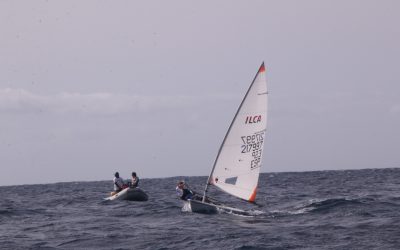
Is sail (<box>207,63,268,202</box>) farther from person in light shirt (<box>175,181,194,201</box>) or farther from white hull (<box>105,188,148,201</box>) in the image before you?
white hull (<box>105,188,148,201</box>)

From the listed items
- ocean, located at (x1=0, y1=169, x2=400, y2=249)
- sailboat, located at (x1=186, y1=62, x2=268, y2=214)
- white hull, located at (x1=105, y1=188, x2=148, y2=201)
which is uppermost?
sailboat, located at (x1=186, y1=62, x2=268, y2=214)

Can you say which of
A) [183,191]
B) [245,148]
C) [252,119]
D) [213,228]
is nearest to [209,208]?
[183,191]

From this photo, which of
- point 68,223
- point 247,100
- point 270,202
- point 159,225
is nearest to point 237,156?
point 247,100

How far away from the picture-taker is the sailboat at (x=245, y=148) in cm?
2197

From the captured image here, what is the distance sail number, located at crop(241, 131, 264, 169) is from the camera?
22.6 metres

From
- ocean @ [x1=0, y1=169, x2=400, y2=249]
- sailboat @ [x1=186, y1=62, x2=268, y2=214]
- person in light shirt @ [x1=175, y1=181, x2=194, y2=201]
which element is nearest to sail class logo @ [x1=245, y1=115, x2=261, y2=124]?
sailboat @ [x1=186, y1=62, x2=268, y2=214]

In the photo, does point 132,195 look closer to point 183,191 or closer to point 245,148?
point 183,191

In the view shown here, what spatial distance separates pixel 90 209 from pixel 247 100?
468 inches

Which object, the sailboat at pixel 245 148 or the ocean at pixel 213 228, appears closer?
the ocean at pixel 213 228

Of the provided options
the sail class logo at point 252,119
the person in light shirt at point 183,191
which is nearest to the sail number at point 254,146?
the sail class logo at point 252,119

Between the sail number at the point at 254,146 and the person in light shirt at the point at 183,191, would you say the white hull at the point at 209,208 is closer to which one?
the person in light shirt at the point at 183,191

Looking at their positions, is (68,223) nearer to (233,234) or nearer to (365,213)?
(233,234)

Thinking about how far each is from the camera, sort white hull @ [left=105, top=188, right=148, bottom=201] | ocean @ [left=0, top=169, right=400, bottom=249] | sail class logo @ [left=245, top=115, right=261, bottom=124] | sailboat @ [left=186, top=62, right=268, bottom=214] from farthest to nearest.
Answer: white hull @ [left=105, top=188, right=148, bottom=201] → sail class logo @ [left=245, top=115, right=261, bottom=124] → sailboat @ [left=186, top=62, right=268, bottom=214] → ocean @ [left=0, top=169, right=400, bottom=249]

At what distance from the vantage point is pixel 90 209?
29281mm
